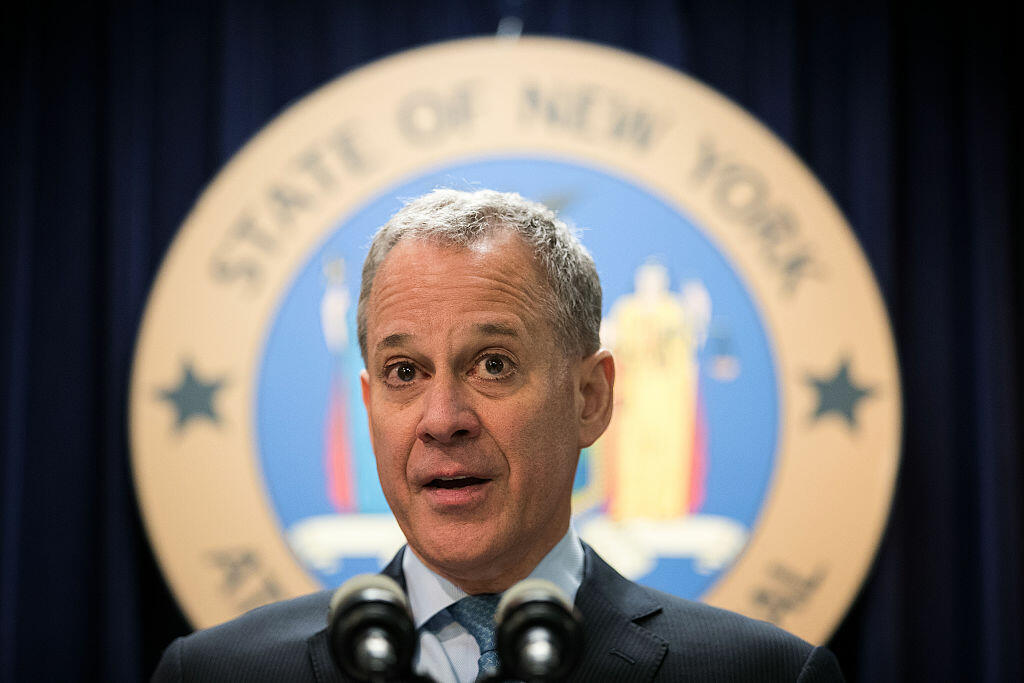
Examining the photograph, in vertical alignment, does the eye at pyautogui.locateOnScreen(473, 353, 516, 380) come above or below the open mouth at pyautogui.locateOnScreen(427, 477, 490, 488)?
above

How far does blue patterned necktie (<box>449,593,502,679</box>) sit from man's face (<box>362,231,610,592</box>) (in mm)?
18

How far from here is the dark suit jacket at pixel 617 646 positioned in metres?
1.35

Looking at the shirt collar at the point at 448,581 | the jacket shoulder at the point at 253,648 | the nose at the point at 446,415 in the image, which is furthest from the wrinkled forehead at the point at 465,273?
the jacket shoulder at the point at 253,648

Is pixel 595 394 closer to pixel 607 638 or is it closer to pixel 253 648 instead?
pixel 607 638

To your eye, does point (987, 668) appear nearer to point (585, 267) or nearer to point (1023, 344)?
point (1023, 344)

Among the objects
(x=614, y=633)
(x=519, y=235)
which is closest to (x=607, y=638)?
(x=614, y=633)

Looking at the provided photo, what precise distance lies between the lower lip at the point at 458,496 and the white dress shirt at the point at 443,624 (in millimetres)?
148

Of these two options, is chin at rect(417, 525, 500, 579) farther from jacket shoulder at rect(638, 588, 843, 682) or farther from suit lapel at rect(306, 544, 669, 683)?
jacket shoulder at rect(638, 588, 843, 682)

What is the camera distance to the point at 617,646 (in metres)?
1.35

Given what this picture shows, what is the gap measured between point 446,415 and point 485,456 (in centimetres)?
7

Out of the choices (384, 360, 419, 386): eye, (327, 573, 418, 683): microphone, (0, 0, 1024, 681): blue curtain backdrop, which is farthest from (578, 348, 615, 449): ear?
(0, 0, 1024, 681): blue curtain backdrop

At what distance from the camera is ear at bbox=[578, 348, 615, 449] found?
1.40 m

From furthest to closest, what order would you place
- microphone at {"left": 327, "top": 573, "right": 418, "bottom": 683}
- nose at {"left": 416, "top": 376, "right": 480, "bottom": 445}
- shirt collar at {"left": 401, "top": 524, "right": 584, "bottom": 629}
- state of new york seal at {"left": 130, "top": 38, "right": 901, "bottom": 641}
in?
state of new york seal at {"left": 130, "top": 38, "right": 901, "bottom": 641}
shirt collar at {"left": 401, "top": 524, "right": 584, "bottom": 629}
nose at {"left": 416, "top": 376, "right": 480, "bottom": 445}
microphone at {"left": 327, "top": 573, "right": 418, "bottom": 683}

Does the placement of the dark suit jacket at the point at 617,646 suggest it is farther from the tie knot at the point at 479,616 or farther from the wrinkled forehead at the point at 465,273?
the wrinkled forehead at the point at 465,273
